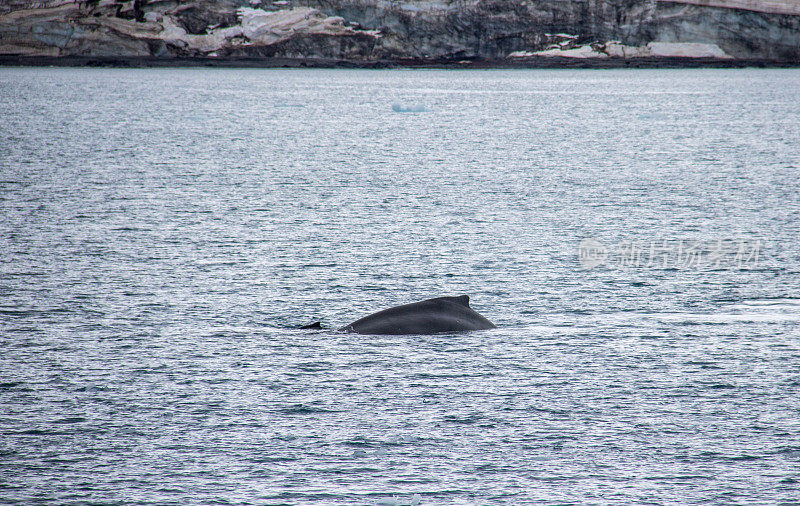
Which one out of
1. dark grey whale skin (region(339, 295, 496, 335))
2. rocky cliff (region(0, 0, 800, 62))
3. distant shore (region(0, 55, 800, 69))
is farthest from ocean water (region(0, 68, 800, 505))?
distant shore (region(0, 55, 800, 69))

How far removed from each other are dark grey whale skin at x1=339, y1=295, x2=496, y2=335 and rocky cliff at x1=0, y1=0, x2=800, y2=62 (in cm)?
17356

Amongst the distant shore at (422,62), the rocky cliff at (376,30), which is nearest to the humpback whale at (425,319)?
the rocky cliff at (376,30)

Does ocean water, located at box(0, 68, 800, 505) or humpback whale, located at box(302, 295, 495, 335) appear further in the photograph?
humpback whale, located at box(302, 295, 495, 335)

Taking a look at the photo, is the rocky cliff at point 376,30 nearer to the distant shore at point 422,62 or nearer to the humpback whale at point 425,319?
the distant shore at point 422,62

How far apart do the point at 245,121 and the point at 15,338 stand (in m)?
52.5

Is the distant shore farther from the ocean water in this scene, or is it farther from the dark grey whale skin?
the dark grey whale skin

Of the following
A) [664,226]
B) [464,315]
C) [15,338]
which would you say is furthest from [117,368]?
[664,226]

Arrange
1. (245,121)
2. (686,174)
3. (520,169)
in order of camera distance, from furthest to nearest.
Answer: (245,121), (520,169), (686,174)

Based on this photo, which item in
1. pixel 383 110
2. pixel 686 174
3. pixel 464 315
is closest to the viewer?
pixel 464 315

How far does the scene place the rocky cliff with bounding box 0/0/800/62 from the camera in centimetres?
17900

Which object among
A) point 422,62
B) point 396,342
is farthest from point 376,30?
point 396,342

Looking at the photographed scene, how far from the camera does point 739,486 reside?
283 inches

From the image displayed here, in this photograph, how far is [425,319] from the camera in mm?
12000

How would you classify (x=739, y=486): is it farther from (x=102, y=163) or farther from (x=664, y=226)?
(x=102, y=163)
